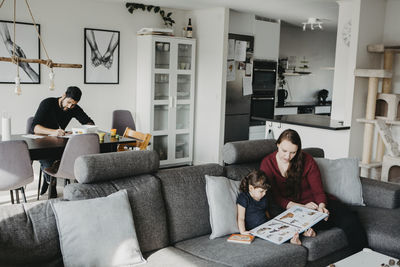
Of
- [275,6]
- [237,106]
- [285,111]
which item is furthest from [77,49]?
[285,111]

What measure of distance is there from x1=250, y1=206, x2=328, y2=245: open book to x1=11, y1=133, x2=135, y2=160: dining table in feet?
6.43

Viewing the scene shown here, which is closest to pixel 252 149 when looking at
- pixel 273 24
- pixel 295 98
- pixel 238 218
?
pixel 238 218

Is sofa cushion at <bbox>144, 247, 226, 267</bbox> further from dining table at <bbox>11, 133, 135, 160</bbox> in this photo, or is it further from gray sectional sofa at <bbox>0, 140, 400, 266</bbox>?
dining table at <bbox>11, 133, 135, 160</bbox>

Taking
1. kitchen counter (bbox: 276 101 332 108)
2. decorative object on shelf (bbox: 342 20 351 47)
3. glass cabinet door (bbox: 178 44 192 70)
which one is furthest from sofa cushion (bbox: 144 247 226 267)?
kitchen counter (bbox: 276 101 332 108)

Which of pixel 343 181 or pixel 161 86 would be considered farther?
pixel 161 86

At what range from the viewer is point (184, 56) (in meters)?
6.47

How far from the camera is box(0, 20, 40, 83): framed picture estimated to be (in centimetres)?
505

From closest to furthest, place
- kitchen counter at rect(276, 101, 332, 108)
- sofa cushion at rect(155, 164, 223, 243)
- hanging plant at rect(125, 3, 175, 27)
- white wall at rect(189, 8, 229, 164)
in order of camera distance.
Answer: sofa cushion at rect(155, 164, 223, 243) → hanging plant at rect(125, 3, 175, 27) → white wall at rect(189, 8, 229, 164) → kitchen counter at rect(276, 101, 332, 108)

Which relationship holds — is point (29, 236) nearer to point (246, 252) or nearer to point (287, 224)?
point (246, 252)

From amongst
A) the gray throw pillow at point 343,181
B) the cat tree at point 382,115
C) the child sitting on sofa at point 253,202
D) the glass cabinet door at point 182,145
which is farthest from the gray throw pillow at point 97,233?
the glass cabinet door at point 182,145

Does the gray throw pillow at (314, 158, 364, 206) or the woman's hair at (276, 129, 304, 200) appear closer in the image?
the woman's hair at (276, 129, 304, 200)

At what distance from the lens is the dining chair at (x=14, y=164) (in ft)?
11.4

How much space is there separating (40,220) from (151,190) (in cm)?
68

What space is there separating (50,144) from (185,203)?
170 cm
